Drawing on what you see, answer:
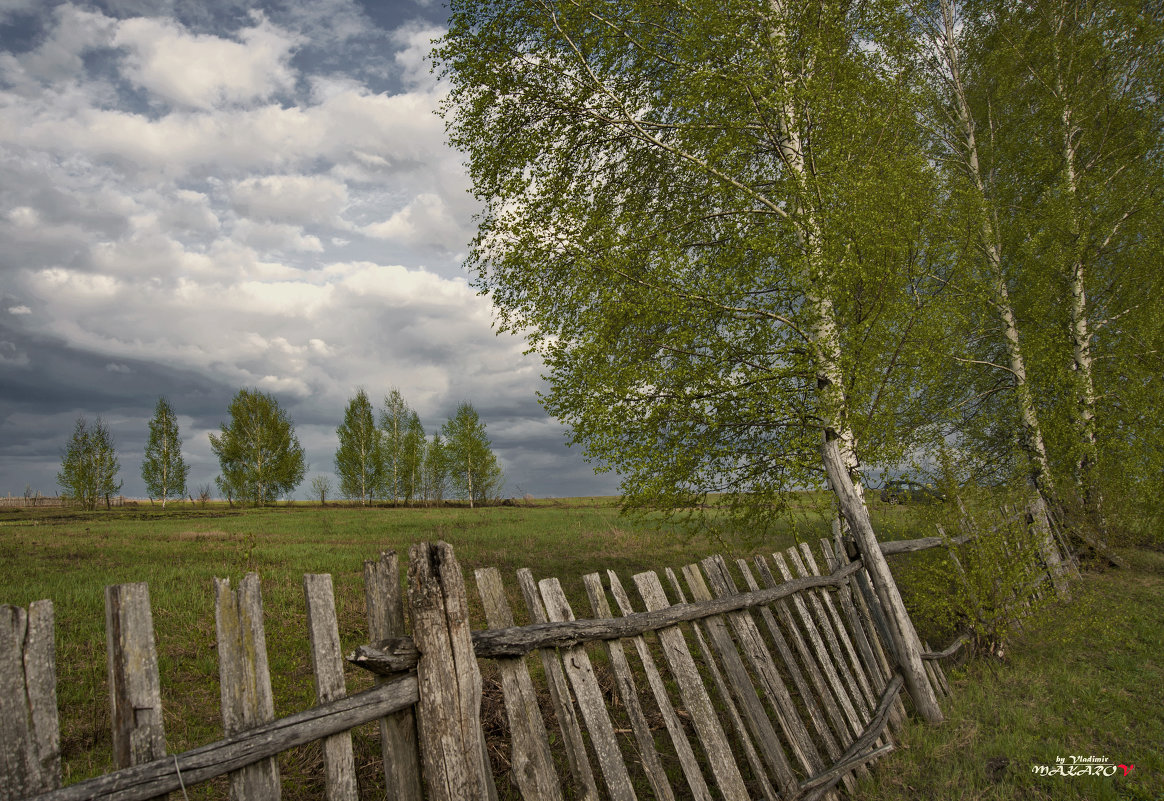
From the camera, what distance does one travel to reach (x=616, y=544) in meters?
15.7

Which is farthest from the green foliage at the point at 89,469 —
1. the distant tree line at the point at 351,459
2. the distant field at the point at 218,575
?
the distant field at the point at 218,575

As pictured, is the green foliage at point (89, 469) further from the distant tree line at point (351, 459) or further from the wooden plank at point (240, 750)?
the wooden plank at point (240, 750)

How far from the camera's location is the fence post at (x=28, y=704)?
6.10 feet

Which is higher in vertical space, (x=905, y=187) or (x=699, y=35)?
(x=699, y=35)

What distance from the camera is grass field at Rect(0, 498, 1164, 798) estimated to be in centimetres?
484

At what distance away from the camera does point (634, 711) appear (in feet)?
11.2

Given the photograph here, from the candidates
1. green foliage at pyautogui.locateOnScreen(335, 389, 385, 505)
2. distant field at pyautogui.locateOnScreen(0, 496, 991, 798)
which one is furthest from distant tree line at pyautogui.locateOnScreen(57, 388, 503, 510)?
distant field at pyautogui.locateOnScreen(0, 496, 991, 798)

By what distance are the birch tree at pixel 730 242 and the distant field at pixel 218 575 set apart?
43.5 inches

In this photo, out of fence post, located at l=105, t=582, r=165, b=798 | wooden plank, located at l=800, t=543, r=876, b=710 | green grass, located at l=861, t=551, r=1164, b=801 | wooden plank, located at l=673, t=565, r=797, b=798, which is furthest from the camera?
wooden plank, located at l=800, t=543, r=876, b=710

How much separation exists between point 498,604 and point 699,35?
7.38 meters

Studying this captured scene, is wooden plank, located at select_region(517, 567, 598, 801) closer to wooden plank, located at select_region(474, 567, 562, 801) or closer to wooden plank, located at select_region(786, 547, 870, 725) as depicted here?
wooden plank, located at select_region(474, 567, 562, 801)

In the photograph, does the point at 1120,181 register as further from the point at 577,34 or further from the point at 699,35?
the point at 577,34

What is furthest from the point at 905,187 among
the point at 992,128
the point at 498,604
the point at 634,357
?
the point at 992,128

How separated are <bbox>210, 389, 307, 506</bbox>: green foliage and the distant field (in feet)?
120
